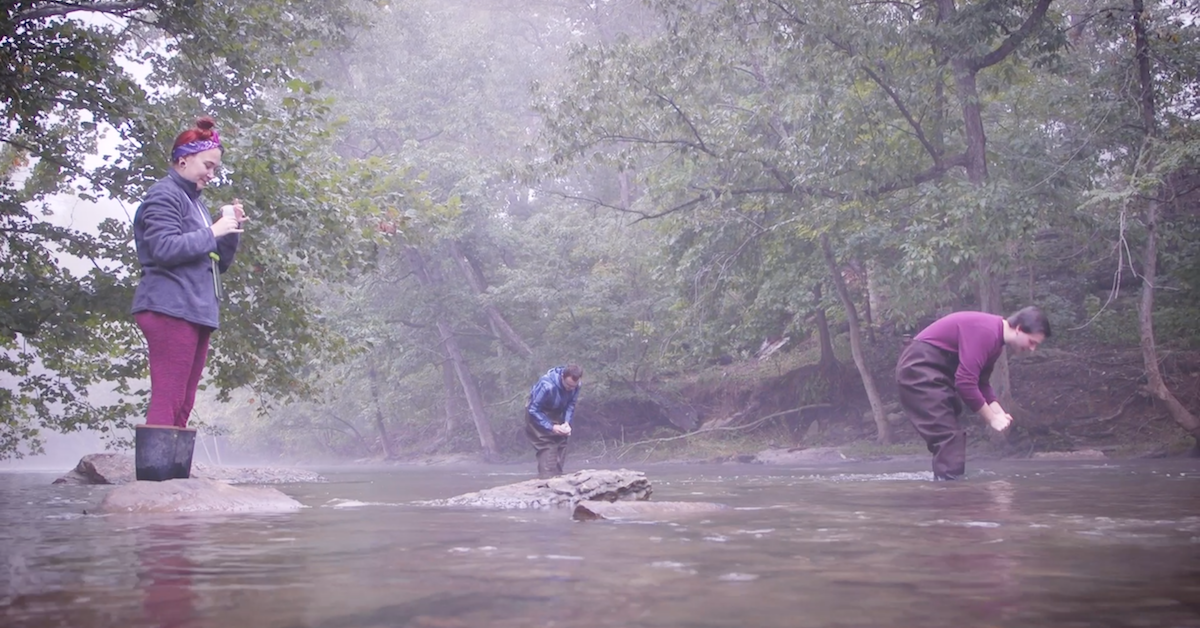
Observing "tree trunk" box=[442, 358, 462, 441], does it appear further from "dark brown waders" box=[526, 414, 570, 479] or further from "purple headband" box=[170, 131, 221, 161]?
"purple headband" box=[170, 131, 221, 161]

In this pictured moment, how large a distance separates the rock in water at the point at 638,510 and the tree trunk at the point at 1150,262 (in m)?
10.9

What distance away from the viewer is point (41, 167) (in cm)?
1220

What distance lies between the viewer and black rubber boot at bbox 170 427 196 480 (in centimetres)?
572

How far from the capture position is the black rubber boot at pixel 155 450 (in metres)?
5.51

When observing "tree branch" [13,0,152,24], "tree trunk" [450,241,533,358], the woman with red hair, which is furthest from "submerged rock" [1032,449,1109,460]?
"tree trunk" [450,241,533,358]

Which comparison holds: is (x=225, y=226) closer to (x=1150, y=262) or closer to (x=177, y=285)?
(x=177, y=285)

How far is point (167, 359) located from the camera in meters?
5.45

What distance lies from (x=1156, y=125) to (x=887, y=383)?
29.9ft

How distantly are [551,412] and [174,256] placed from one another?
653 cm

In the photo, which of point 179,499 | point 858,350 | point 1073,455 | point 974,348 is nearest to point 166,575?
point 179,499

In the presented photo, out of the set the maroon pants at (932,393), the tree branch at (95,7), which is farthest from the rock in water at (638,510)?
the tree branch at (95,7)

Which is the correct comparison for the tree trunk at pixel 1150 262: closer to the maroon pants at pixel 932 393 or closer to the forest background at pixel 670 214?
the forest background at pixel 670 214

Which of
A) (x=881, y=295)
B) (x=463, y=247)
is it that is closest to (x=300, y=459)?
(x=463, y=247)

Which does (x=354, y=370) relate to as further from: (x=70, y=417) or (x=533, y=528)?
(x=533, y=528)
